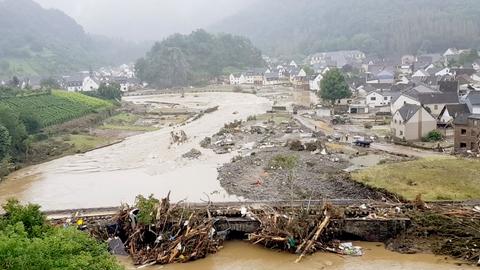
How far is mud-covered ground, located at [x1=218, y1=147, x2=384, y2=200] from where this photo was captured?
29.8 m

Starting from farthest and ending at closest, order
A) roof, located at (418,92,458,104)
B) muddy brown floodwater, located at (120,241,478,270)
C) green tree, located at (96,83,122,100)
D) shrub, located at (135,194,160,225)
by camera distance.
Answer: green tree, located at (96,83,122,100)
roof, located at (418,92,458,104)
shrub, located at (135,194,160,225)
muddy brown floodwater, located at (120,241,478,270)

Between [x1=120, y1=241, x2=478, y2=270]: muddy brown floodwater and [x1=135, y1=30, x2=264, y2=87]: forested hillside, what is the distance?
10080cm

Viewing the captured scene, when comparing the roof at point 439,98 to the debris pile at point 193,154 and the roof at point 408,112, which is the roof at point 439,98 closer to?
the roof at point 408,112

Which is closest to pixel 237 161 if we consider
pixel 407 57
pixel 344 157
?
pixel 344 157

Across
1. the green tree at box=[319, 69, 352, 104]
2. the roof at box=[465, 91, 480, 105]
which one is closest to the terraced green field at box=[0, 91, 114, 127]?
the green tree at box=[319, 69, 352, 104]

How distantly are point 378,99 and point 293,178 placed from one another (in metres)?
35.7

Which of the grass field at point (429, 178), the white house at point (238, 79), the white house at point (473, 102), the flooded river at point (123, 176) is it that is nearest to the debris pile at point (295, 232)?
the grass field at point (429, 178)

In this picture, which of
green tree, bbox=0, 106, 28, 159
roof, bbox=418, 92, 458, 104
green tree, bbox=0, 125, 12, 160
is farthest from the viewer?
roof, bbox=418, 92, 458, 104

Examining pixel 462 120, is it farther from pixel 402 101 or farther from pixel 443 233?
pixel 443 233

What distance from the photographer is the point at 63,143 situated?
51.0m

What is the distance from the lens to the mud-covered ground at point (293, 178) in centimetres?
2978

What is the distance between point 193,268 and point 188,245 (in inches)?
42.0

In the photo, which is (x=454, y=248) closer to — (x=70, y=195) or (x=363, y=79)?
(x=70, y=195)

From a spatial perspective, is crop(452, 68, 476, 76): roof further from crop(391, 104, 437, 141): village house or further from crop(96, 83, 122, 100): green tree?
crop(96, 83, 122, 100): green tree
